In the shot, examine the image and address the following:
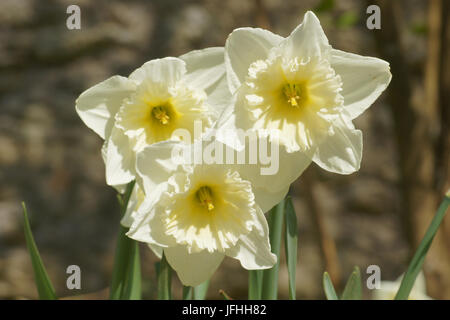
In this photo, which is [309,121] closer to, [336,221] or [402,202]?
[402,202]

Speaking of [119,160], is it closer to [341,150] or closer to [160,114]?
[160,114]

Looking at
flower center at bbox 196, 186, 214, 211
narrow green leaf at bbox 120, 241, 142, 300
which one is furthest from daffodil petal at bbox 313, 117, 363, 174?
narrow green leaf at bbox 120, 241, 142, 300

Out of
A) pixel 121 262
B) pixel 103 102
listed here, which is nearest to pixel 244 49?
pixel 103 102

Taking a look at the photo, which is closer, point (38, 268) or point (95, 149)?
point (38, 268)

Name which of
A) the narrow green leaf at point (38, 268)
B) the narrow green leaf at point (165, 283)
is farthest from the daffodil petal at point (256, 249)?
the narrow green leaf at point (38, 268)

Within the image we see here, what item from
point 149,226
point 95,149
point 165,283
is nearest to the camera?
point 149,226

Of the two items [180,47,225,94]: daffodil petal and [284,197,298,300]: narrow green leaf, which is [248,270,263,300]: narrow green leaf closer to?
[284,197,298,300]: narrow green leaf

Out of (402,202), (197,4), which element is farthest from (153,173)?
(197,4)
